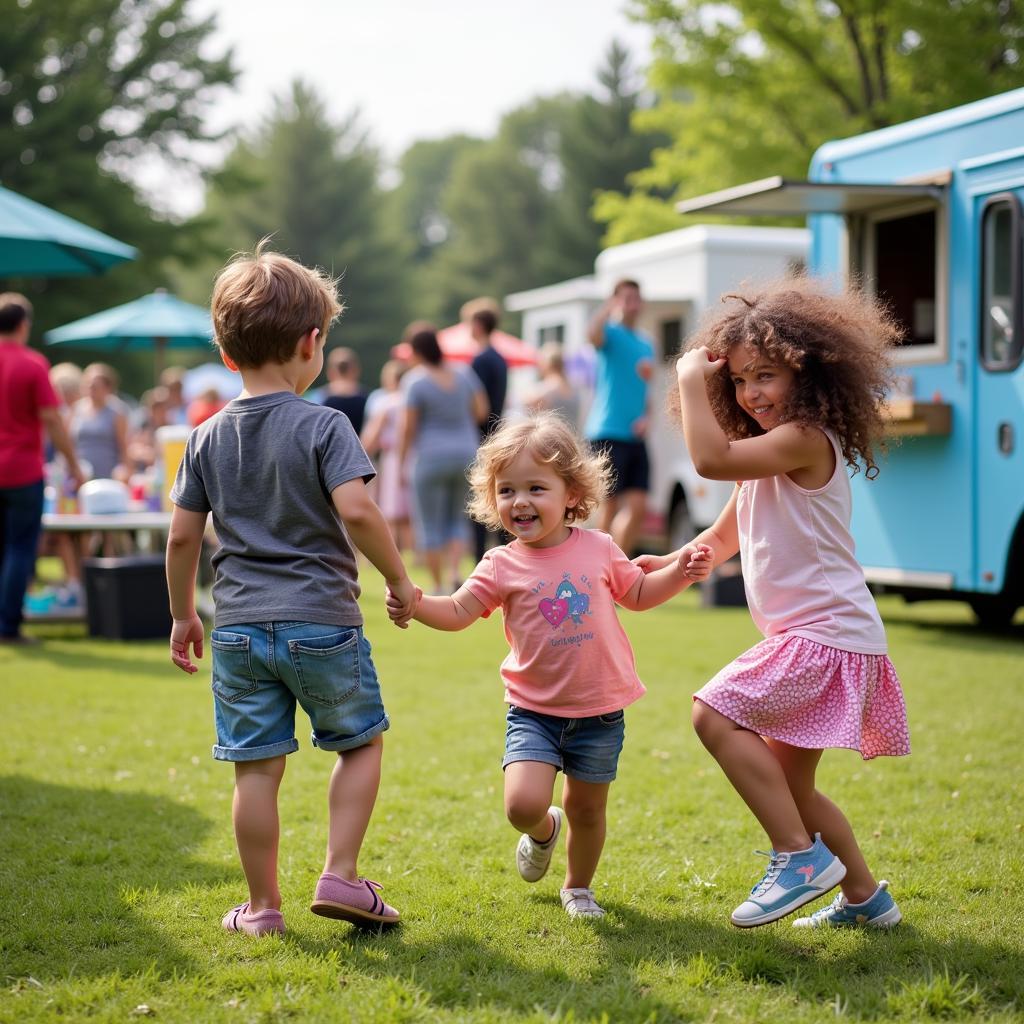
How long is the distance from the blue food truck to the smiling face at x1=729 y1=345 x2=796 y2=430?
4.79 meters

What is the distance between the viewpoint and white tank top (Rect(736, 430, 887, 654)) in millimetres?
3592

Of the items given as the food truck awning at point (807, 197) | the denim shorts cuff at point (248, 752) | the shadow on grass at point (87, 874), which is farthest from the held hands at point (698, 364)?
the food truck awning at point (807, 197)

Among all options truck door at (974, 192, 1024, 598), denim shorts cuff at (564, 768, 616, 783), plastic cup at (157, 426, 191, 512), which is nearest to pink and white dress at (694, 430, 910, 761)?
denim shorts cuff at (564, 768, 616, 783)

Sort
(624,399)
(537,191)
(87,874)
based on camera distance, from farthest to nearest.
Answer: (537,191), (624,399), (87,874)

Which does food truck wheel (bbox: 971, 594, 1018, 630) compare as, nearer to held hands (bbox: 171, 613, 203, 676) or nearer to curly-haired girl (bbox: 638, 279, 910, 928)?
curly-haired girl (bbox: 638, 279, 910, 928)

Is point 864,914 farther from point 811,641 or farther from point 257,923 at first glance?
point 257,923

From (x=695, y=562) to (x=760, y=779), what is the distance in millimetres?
655

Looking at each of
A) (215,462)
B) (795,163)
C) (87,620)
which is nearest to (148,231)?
(795,163)

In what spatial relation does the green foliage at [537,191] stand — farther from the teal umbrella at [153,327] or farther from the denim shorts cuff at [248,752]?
the denim shorts cuff at [248,752]

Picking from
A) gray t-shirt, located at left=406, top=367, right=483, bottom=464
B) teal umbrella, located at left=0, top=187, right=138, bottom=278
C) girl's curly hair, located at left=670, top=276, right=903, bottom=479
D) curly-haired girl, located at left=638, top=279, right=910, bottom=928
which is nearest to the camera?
curly-haired girl, located at left=638, top=279, right=910, bottom=928

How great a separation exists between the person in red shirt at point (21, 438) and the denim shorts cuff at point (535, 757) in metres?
6.34

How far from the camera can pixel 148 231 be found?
32250 mm

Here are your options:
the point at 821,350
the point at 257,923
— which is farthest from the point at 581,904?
the point at 821,350

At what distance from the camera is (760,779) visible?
3.52m
